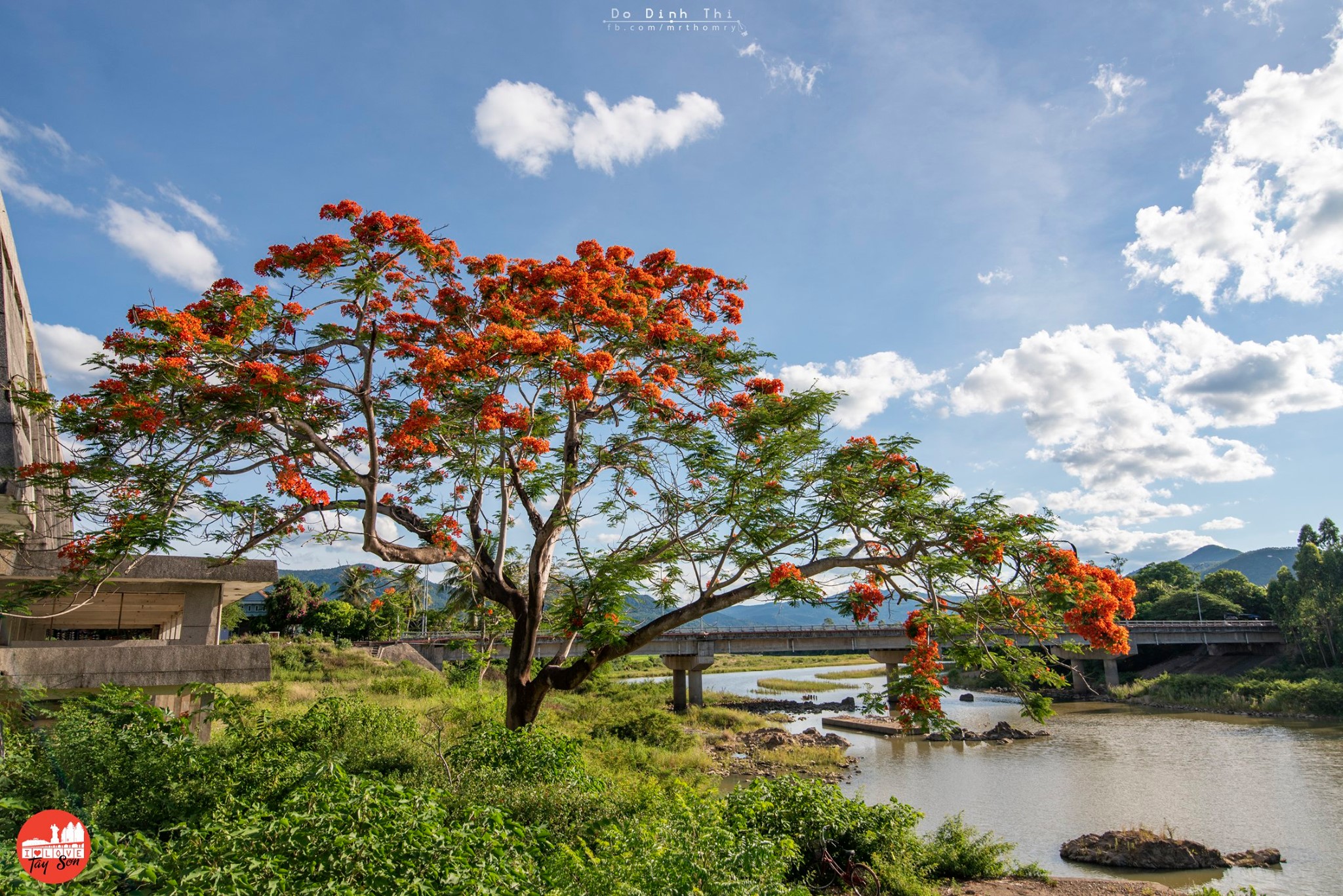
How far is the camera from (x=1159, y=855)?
43.1 ft

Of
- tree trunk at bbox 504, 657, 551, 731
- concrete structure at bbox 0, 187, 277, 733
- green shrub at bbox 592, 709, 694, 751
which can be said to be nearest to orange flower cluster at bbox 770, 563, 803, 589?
tree trunk at bbox 504, 657, 551, 731

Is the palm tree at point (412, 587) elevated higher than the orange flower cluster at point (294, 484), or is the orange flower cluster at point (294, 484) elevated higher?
the orange flower cluster at point (294, 484)

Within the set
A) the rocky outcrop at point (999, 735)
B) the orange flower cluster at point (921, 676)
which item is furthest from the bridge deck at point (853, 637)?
the orange flower cluster at point (921, 676)

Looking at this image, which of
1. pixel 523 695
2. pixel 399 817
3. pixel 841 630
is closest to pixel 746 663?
pixel 841 630

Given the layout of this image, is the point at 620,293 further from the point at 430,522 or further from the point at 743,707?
the point at 743,707

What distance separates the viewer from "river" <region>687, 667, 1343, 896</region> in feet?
45.9

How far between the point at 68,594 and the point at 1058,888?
13198 mm

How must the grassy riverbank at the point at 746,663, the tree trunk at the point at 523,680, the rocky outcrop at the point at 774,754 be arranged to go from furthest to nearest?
1. the grassy riverbank at the point at 746,663
2. the rocky outcrop at the point at 774,754
3. the tree trunk at the point at 523,680

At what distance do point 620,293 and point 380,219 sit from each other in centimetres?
314

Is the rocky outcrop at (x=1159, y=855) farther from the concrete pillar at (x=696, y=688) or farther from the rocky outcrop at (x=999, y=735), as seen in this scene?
the concrete pillar at (x=696, y=688)

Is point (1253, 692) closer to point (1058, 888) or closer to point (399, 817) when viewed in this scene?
point (1058, 888)

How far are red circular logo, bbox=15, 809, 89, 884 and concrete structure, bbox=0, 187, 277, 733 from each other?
374 cm

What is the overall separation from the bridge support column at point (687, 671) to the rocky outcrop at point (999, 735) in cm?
1274

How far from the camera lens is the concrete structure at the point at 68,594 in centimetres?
756
